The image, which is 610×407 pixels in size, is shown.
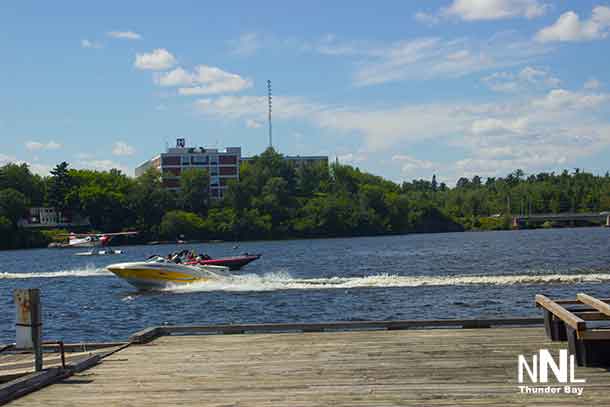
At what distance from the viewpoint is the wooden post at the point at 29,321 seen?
377 inches

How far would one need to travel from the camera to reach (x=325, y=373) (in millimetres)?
9609

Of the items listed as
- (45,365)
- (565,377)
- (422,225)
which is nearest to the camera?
(565,377)

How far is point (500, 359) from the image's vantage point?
392 inches

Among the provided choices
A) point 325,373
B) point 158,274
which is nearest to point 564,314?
point 325,373

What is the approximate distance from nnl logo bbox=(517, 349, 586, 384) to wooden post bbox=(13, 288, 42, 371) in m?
5.46

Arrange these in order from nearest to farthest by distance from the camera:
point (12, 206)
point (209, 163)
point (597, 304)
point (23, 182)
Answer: point (597, 304) → point (12, 206) → point (23, 182) → point (209, 163)

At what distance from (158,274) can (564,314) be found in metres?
30.7

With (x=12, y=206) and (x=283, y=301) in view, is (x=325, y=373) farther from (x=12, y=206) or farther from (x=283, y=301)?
(x=12, y=206)

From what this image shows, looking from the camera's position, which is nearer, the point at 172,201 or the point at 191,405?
the point at 191,405

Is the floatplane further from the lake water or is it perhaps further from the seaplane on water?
the lake water

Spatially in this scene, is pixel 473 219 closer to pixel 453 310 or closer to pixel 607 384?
pixel 453 310

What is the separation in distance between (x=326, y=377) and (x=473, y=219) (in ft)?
619

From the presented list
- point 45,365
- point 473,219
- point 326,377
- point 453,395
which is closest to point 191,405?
point 326,377

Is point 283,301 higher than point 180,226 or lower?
lower
